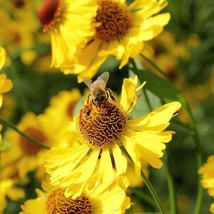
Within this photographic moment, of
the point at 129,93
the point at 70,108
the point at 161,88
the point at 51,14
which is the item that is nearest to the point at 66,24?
the point at 51,14

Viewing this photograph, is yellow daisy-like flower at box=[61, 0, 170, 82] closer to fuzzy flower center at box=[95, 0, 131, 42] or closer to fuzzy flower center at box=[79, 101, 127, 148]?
fuzzy flower center at box=[95, 0, 131, 42]

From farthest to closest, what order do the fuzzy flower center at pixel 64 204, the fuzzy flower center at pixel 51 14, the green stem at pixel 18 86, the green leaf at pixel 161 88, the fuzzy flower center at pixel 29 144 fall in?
the green stem at pixel 18 86 → the fuzzy flower center at pixel 29 144 → the fuzzy flower center at pixel 51 14 → the green leaf at pixel 161 88 → the fuzzy flower center at pixel 64 204

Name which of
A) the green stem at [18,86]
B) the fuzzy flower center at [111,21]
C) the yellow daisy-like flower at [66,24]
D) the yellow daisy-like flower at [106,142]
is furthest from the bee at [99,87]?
the green stem at [18,86]

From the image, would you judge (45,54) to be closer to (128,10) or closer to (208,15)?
(208,15)

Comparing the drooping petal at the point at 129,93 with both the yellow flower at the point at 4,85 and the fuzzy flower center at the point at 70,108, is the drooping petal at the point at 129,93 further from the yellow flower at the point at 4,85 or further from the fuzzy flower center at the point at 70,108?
the fuzzy flower center at the point at 70,108

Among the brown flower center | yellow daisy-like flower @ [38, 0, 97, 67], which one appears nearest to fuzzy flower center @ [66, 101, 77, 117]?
the brown flower center

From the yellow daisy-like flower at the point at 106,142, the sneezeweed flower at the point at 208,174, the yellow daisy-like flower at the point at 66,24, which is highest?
the yellow daisy-like flower at the point at 66,24

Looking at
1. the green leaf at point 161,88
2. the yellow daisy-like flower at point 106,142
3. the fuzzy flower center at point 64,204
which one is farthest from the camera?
the green leaf at point 161,88

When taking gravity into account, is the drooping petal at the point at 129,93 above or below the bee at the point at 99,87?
below

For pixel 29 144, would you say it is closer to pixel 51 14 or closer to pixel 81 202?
pixel 51 14
